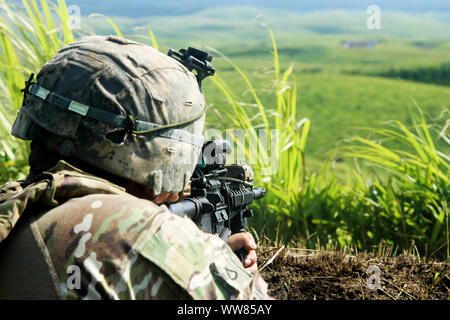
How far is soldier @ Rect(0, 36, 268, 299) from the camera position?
1644 mm

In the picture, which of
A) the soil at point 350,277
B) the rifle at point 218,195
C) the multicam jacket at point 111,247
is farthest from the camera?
the soil at point 350,277

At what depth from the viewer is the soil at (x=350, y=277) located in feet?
9.04

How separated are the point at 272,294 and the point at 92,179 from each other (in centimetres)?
135

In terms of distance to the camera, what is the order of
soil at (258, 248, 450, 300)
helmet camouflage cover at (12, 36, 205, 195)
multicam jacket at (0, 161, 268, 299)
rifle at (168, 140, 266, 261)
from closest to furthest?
multicam jacket at (0, 161, 268, 299) < helmet camouflage cover at (12, 36, 205, 195) < rifle at (168, 140, 266, 261) < soil at (258, 248, 450, 300)

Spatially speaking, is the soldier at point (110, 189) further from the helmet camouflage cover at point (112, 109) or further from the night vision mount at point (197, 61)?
the night vision mount at point (197, 61)

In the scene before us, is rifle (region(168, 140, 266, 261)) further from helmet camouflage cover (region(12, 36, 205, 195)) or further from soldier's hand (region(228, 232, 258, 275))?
helmet camouflage cover (region(12, 36, 205, 195))

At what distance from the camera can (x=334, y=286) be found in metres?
2.79

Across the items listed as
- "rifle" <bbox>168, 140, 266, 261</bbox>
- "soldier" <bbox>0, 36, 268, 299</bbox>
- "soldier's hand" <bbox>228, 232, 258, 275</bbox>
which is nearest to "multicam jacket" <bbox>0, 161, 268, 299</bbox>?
"soldier" <bbox>0, 36, 268, 299</bbox>

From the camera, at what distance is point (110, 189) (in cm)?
189
